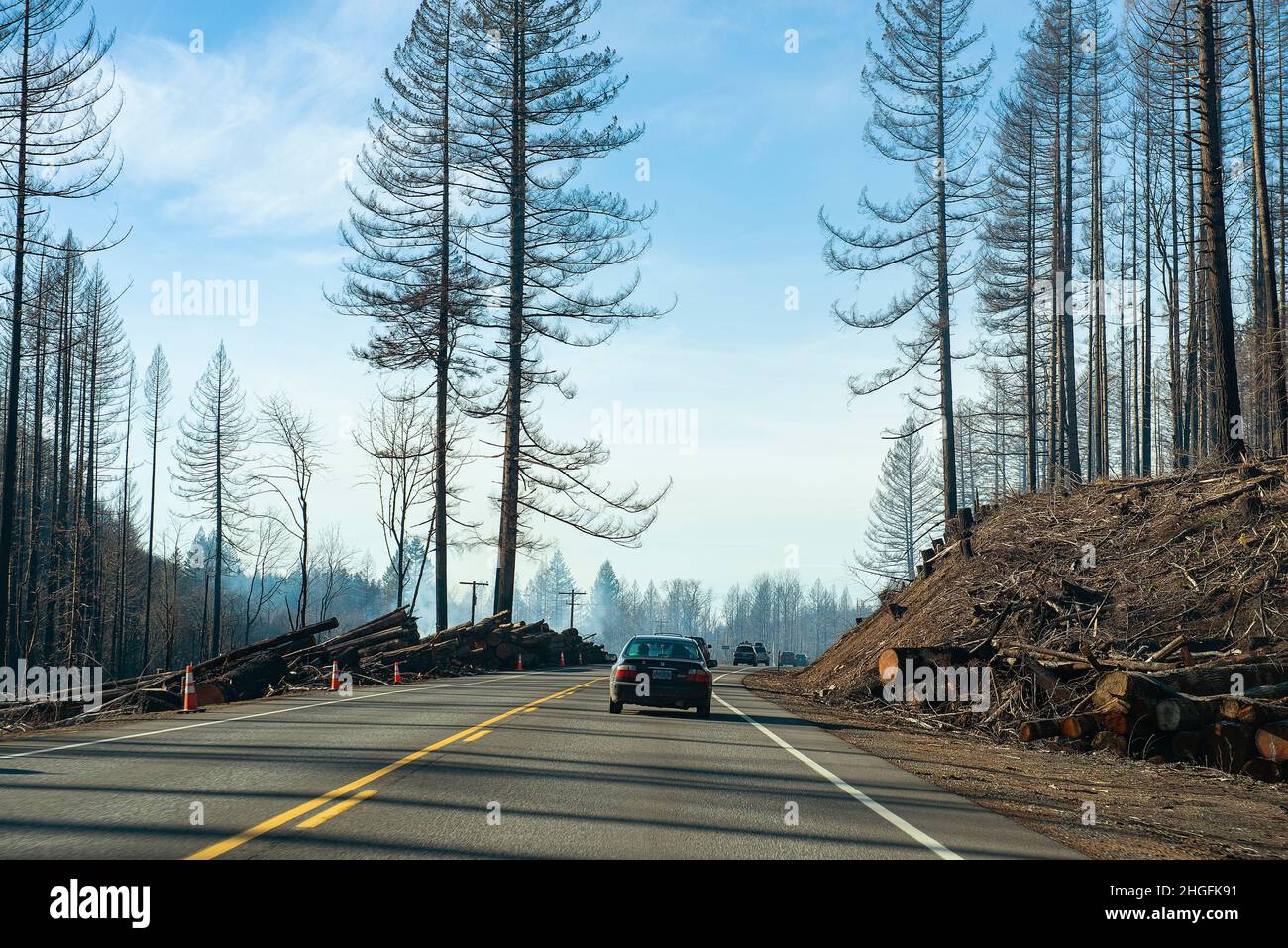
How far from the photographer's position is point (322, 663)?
2867 cm

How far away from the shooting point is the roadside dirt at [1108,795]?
8.06 m

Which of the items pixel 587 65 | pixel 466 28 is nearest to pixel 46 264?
pixel 466 28

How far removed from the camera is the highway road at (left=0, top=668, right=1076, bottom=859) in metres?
7.04

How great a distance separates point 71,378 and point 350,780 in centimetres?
5219

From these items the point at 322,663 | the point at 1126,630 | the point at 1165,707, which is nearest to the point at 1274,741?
the point at 1165,707

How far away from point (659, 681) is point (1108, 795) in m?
8.93

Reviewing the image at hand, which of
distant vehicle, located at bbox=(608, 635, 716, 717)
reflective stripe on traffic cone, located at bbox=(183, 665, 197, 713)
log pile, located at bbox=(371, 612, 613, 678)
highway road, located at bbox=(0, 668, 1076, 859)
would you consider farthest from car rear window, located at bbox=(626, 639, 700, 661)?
log pile, located at bbox=(371, 612, 613, 678)

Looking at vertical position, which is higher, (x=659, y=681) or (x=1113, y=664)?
(x=1113, y=664)

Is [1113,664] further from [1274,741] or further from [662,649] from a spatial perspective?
[662,649]

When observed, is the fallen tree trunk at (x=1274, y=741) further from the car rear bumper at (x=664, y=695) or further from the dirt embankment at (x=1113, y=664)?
the car rear bumper at (x=664, y=695)

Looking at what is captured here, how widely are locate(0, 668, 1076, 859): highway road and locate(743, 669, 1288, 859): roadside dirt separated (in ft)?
1.63

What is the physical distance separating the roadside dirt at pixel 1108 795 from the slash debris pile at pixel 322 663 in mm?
14270

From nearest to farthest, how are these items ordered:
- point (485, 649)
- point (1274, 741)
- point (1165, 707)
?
point (1274, 741)
point (1165, 707)
point (485, 649)

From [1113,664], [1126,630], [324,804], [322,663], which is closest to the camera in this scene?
[324,804]
